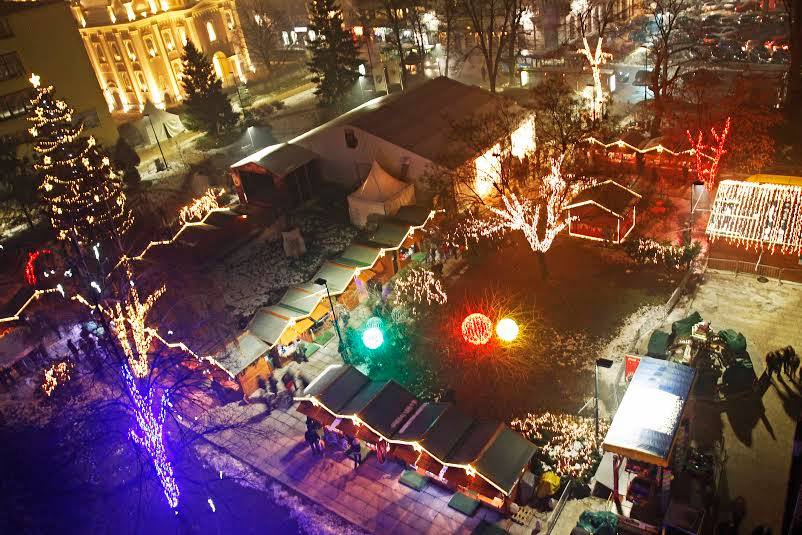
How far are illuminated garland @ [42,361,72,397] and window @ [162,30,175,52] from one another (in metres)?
40.5

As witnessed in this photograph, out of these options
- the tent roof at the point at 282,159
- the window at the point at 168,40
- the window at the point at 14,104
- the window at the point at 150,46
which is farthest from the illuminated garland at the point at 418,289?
the window at the point at 168,40

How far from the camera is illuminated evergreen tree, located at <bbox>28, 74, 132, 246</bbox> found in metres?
27.2

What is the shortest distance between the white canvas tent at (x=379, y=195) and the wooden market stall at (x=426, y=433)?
11154mm

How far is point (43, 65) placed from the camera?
38.4 m

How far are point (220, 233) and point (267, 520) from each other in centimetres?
1733

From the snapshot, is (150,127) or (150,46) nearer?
(150,127)

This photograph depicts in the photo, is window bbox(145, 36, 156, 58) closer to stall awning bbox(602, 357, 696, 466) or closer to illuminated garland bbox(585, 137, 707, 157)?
illuminated garland bbox(585, 137, 707, 157)

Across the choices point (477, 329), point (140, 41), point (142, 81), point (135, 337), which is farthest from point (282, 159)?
point (142, 81)

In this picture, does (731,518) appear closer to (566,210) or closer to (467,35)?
(566,210)

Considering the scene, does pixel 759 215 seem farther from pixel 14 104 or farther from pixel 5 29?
pixel 5 29

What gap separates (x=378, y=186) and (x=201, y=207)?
11490mm

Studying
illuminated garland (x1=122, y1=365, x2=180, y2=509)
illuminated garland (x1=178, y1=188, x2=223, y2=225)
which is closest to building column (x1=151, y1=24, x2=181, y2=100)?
illuminated garland (x1=178, y1=188, x2=223, y2=225)

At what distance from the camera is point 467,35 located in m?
53.0

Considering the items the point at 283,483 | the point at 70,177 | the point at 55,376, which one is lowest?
→ the point at 283,483
